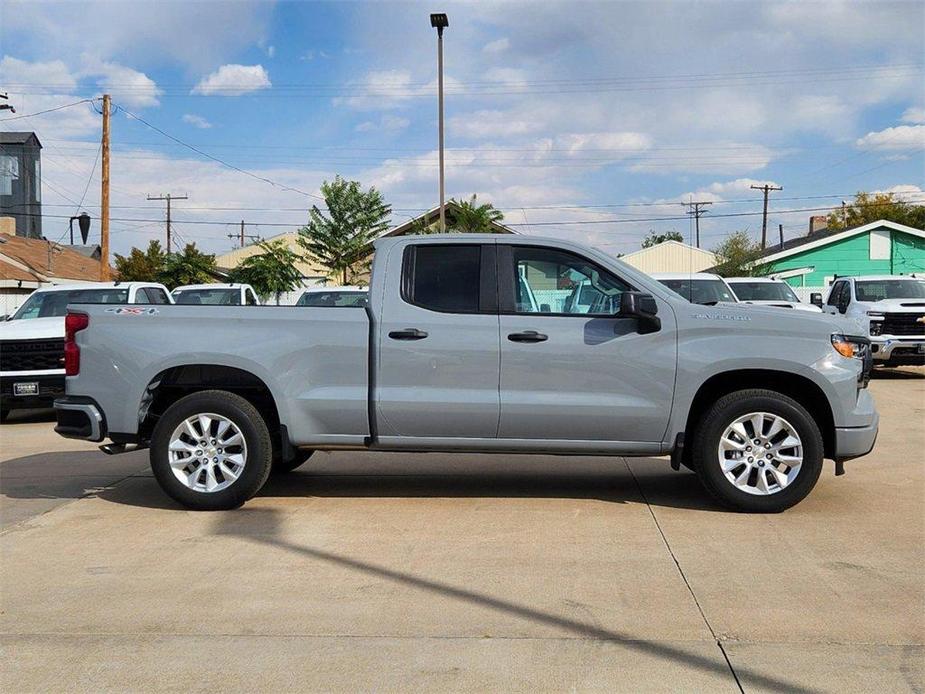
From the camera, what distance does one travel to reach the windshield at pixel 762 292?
19.4 m

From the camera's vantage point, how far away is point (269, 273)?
30.7 meters

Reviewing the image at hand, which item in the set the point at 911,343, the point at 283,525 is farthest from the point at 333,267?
the point at 283,525

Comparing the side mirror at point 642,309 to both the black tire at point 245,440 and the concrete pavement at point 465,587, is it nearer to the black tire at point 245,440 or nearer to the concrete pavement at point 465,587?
the concrete pavement at point 465,587

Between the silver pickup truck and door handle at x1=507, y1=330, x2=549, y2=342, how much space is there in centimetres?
1

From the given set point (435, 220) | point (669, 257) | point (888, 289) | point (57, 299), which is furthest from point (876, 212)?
point (57, 299)

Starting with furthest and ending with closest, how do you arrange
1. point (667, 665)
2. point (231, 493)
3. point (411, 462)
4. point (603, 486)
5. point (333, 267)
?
point (333, 267)
point (411, 462)
point (603, 486)
point (231, 493)
point (667, 665)

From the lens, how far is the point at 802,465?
6.63 meters

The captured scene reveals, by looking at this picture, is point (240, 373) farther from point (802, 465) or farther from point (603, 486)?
point (802, 465)

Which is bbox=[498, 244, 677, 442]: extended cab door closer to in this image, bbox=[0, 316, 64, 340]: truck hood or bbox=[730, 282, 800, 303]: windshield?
bbox=[0, 316, 64, 340]: truck hood

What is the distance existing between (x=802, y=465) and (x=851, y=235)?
3641 cm

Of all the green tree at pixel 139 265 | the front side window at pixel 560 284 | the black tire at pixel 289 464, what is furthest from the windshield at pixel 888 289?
the green tree at pixel 139 265

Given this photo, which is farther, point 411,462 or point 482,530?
point 411,462

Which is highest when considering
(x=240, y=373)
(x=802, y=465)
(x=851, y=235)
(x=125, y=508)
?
(x=851, y=235)

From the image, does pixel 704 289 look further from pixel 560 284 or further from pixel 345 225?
pixel 345 225
